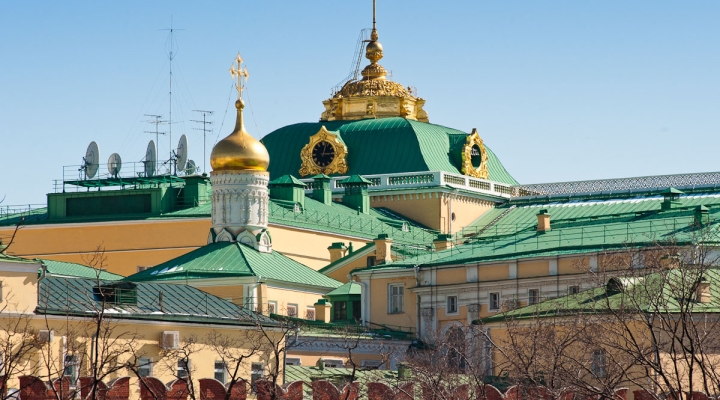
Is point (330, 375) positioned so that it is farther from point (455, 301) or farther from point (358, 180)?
point (358, 180)

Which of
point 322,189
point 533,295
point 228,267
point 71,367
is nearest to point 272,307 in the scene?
point 228,267

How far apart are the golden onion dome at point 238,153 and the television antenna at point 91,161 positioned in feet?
42.6

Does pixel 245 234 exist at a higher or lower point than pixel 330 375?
higher

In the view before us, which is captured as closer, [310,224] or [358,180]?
[310,224]

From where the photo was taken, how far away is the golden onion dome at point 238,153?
307ft

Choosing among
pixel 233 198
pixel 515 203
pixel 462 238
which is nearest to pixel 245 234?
pixel 233 198

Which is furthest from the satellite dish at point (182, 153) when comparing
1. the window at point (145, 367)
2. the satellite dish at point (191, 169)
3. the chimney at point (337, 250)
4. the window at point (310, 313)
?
the window at point (145, 367)

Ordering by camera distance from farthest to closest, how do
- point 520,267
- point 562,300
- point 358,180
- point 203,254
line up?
point 358,180
point 203,254
point 520,267
point 562,300

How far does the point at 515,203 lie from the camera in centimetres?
11625

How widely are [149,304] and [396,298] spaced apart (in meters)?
25.0

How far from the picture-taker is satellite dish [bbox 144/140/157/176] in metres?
106

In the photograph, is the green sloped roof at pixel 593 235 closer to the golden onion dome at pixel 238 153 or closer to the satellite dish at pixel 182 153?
the golden onion dome at pixel 238 153

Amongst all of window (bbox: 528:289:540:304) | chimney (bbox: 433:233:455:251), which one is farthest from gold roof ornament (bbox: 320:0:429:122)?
window (bbox: 528:289:540:304)

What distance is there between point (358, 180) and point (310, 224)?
9.45m
